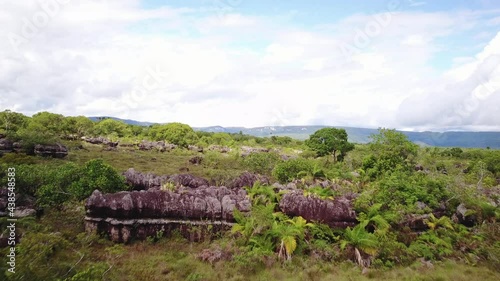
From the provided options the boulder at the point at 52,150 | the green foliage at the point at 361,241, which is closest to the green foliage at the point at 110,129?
the boulder at the point at 52,150

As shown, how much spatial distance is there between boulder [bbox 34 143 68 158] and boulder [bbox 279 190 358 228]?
109 ft

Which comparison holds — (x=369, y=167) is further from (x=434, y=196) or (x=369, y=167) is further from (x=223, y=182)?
(x=223, y=182)

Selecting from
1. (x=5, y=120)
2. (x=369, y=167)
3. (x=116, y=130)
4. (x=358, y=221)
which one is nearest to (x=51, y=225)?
(x=358, y=221)

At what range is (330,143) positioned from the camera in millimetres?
50188

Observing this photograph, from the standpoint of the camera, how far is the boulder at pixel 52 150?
37500 millimetres

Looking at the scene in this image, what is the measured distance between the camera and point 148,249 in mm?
15023

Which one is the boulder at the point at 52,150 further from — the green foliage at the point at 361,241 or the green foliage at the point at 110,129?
the green foliage at the point at 110,129

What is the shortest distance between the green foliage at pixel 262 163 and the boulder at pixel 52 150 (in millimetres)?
23309

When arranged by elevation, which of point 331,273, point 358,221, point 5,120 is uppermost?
point 5,120

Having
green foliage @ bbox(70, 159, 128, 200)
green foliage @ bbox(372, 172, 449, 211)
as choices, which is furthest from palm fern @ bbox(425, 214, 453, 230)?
green foliage @ bbox(70, 159, 128, 200)

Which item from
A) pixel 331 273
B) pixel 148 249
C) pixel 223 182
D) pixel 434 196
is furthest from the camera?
pixel 223 182

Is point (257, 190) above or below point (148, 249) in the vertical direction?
above

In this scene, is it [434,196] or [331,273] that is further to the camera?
[434,196]

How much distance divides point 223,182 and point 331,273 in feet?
51.1
